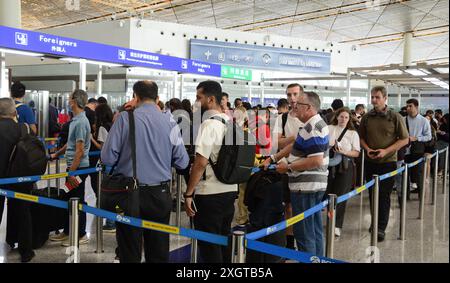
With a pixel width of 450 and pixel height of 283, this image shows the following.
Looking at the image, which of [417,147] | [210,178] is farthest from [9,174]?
[417,147]

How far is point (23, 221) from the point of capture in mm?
4199

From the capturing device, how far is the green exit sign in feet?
44.3

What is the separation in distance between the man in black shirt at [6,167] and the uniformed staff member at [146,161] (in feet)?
4.99

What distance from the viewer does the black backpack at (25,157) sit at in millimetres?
4121

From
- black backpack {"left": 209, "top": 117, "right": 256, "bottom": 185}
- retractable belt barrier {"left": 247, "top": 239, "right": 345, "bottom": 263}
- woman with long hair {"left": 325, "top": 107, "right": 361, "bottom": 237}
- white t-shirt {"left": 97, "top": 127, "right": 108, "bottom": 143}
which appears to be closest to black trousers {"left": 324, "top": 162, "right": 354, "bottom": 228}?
woman with long hair {"left": 325, "top": 107, "right": 361, "bottom": 237}

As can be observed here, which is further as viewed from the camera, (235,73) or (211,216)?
(235,73)

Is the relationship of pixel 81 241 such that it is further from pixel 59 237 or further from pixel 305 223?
pixel 305 223

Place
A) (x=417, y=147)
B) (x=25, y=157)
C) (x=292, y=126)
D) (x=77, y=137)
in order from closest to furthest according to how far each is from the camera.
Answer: (x=25, y=157), (x=77, y=137), (x=292, y=126), (x=417, y=147)

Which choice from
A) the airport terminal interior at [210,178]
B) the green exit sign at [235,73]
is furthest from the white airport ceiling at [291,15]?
the airport terminal interior at [210,178]

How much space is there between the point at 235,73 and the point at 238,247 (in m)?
12.0

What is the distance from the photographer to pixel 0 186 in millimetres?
4125

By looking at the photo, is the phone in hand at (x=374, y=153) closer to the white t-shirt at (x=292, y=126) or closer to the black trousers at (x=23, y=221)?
the white t-shirt at (x=292, y=126)

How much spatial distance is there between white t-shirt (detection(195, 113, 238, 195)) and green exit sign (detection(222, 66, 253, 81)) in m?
10.4

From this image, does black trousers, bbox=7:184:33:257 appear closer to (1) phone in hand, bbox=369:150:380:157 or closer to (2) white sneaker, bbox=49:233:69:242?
(2) white sneaker, bbox=49:233:69:242
